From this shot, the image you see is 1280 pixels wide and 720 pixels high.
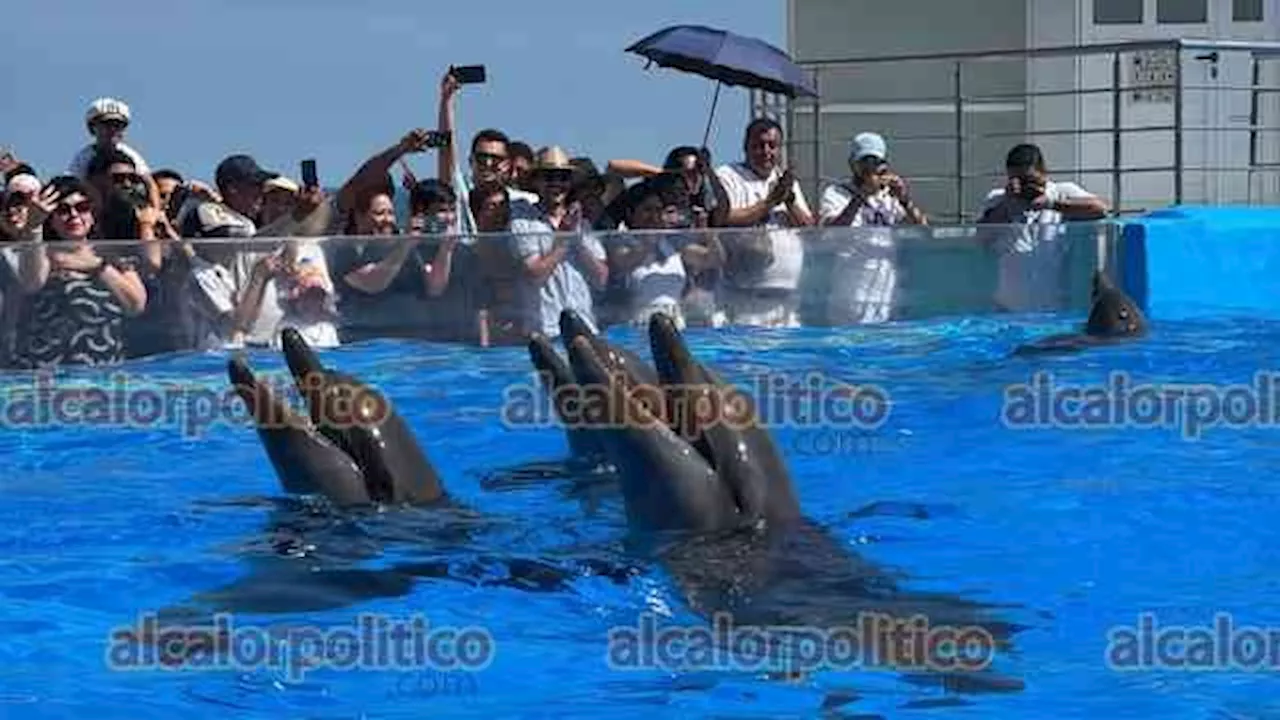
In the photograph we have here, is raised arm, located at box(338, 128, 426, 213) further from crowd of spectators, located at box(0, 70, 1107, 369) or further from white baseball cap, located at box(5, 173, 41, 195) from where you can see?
white baseball cap, located at box(5, 173, 41, 195)

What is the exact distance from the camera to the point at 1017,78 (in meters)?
19.0

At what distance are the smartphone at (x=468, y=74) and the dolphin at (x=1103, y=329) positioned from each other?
3296mm

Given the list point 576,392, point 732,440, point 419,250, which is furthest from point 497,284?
point 732,440

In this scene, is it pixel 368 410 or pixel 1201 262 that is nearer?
pixel 368 410

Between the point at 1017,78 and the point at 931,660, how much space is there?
581 inches

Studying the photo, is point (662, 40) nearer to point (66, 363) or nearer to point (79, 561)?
point (66, 363)

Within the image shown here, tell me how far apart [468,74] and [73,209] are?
2700 mm

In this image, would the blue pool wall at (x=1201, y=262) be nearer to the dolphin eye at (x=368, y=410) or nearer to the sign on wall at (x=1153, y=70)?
the sign on wall at (x=1153, y=70)

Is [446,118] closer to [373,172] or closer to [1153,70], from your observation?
[373,172]

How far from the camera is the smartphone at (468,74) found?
12.0 meters

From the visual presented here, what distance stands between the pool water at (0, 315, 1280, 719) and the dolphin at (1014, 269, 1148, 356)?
0.13 metres

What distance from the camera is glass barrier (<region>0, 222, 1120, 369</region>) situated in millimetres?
9688

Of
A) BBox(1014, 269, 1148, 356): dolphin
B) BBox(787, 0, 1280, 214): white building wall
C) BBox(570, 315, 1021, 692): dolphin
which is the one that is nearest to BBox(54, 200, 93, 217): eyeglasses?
BBox(1014, 269, 1148, 356): dolphin

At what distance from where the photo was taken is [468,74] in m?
12.0
